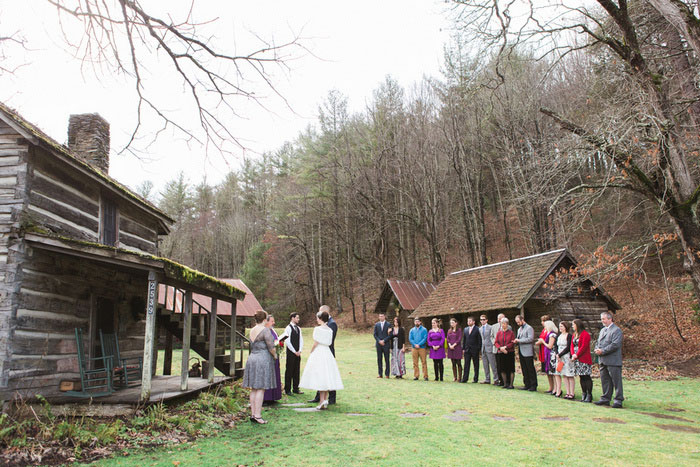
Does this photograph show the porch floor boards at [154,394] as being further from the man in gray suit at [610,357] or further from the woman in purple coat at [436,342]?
the man in gray suit at [610,357]

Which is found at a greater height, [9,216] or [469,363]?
[9,216]

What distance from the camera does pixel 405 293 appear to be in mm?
28172

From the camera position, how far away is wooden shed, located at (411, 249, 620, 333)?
18.0 m

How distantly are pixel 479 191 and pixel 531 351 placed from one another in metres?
22.4

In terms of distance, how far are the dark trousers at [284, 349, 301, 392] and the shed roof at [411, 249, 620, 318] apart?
33.9 ft

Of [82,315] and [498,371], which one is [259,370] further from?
[498,371]

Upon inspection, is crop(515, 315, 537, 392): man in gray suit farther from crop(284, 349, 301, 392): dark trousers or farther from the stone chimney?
the stone chimney

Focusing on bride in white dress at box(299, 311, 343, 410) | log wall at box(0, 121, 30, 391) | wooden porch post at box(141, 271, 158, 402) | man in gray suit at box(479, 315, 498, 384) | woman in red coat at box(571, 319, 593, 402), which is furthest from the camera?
man in gray suit at box(479, 315, 498, 384)

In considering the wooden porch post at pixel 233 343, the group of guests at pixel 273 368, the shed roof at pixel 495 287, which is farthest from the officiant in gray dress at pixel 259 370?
the shed roof at pixel 495 287

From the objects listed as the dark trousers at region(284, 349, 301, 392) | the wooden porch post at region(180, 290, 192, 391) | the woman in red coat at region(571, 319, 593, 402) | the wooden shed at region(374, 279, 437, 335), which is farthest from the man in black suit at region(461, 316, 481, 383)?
the wooden shed at region(374, 279, 437, 335)

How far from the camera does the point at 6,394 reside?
25.6ft

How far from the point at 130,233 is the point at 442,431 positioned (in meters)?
10.4

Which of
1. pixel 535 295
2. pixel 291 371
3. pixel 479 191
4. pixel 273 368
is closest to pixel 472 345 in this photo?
pixel 291 371

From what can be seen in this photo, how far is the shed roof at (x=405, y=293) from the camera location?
90.0 ft
